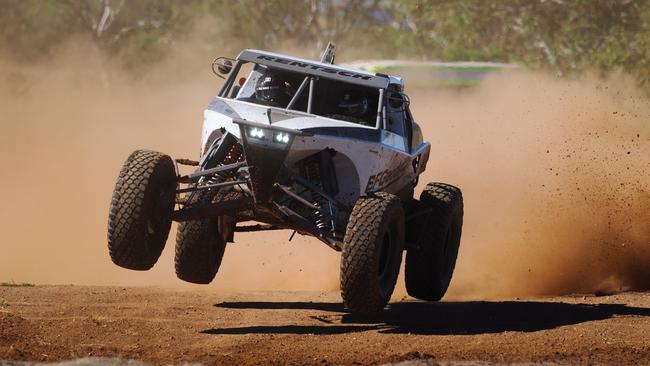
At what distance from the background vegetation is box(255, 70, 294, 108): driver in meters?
36.8

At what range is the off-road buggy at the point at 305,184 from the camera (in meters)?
11.6

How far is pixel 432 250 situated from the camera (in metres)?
13.5

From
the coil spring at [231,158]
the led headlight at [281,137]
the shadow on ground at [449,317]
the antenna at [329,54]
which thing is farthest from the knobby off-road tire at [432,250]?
the led headlight at [281,137]

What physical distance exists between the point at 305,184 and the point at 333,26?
157 ft

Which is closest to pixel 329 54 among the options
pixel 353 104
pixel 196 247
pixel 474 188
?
pixel 353 104

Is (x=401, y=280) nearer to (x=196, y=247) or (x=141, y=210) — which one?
(x=196, y=247)

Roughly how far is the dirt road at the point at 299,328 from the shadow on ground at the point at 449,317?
11 mm

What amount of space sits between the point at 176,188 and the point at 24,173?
1403cm

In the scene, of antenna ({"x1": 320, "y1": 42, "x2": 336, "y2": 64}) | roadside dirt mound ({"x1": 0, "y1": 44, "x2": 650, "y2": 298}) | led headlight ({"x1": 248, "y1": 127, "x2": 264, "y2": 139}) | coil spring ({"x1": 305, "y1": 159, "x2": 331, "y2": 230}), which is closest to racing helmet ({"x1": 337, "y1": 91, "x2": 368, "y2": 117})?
coil spring ({"x1": 305, "y1": 159, "x2": 331, "y2": 230})

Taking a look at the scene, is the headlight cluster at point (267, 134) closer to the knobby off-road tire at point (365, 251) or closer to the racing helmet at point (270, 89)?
the knobby off-road tire at point (365, 251)

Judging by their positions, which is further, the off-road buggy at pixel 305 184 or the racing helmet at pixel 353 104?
the racing helmet at pixel 353 104

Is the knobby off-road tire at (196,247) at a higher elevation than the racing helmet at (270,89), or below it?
below

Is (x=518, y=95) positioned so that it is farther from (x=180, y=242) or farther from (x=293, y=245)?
(x=180, y=242)

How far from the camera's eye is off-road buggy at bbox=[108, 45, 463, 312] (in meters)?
11.6
